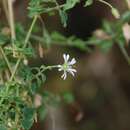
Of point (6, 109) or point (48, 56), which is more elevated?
point (6, 109)

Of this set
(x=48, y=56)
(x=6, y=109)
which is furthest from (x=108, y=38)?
(x=48, y=56)

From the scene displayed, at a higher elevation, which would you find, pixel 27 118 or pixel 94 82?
pixel 27 118

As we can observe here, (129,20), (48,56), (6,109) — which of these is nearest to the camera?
(6,109)

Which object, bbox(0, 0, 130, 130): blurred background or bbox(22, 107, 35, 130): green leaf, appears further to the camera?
bbox(0, 0, 130, 130): blurred background

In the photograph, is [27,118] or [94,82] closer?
[27,118]

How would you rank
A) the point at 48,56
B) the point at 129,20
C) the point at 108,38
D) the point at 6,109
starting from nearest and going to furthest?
the point at 6,109 → the point at 129,20 → the point at 108,38 → the point at 48,56

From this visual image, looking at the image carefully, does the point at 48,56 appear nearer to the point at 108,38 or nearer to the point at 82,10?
the point at 82,10

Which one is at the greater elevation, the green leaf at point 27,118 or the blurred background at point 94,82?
the green leaf at point 27,118

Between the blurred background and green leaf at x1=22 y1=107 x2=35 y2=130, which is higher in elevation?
green leaf at x1=22 y1=107 x2=35 y2=130
